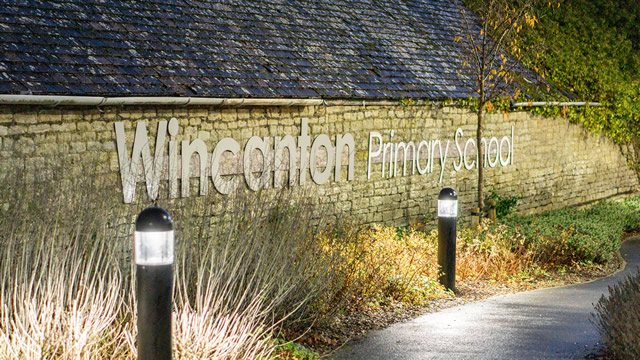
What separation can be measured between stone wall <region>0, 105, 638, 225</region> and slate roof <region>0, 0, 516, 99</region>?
1.04 ft

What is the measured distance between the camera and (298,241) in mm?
8008

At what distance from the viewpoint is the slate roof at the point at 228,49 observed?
417 inches

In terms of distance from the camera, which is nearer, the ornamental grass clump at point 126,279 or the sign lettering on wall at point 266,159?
the ornamental grass clump at point 126,279

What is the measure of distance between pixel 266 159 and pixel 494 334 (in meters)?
5.22

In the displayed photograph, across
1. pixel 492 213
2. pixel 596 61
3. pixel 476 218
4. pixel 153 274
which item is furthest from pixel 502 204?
pixel 153 274

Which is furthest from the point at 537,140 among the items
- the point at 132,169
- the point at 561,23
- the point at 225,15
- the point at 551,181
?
the point at 132,169

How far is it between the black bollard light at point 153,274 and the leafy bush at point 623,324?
10.7 feet

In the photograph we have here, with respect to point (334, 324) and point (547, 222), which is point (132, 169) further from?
point (547, 222)

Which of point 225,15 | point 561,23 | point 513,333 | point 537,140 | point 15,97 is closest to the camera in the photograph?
point 513,333

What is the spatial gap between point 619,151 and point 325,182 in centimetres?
A: 1177

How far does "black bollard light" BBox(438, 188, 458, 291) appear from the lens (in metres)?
9.78

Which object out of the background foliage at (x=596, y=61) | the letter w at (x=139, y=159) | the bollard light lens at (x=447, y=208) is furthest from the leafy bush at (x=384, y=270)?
the background foliage at (x=596, y=61)

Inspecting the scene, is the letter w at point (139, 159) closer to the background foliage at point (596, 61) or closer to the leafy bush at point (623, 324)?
the leafy bush at point (623, 324)

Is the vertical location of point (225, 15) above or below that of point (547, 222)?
above
